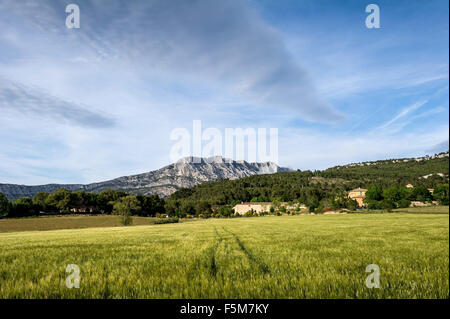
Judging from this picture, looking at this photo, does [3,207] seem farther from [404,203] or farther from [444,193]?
[404,203]

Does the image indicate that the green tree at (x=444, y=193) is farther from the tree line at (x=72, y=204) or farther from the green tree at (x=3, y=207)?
the green tree at (x=3, y=207)

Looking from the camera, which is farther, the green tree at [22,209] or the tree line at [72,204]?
the green tree at [22,209]

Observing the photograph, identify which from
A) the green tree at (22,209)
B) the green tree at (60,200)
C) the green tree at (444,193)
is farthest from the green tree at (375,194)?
the green tree at (22,209)

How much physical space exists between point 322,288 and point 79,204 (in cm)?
18482

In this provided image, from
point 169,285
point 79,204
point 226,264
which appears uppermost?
point 169,285

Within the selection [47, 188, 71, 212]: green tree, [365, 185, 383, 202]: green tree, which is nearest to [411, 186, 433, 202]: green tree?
[365, 185, 383, 202]: green tree

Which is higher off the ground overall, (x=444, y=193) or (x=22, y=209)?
(x=444, y=193)

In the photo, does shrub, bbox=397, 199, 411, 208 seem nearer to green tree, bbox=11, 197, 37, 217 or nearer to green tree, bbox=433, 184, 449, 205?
green tree, bbox=433, 184, 449, 205

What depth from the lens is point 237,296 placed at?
15.8 feet

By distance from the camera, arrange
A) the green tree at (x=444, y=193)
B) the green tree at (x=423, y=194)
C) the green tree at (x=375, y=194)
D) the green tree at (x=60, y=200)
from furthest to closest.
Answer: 1. the green tree at (x=60, y=200)
2. the green tree at (x=375, y=194)
3. the green tree at (x=423, y=194)
4. the green tree at (x=444, y=193)

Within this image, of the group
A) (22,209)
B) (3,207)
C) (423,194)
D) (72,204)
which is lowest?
(22,209)

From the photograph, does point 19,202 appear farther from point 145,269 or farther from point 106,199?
point 145,269

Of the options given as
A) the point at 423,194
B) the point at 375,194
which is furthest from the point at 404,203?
the point at 423,194
